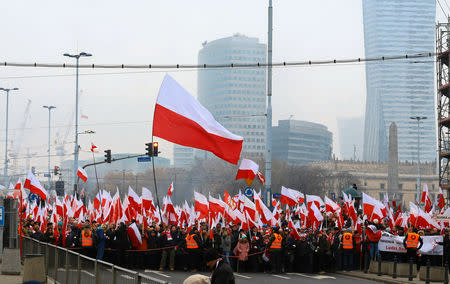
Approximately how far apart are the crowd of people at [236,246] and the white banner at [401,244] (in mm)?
360

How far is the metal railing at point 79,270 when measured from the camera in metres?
11.1

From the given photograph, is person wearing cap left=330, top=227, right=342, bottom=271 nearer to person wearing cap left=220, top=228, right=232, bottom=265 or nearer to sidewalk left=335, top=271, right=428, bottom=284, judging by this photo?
sidewalk left=335, top=271, right=428, bottom=284

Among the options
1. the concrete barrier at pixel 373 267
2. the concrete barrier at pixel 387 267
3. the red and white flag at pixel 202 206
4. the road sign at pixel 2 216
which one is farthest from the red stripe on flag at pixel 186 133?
the red and white flag at pixel 202 206

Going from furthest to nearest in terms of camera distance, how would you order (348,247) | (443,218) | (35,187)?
(35,187) < (443,218) < (348,247)

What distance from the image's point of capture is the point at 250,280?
76.5 ft

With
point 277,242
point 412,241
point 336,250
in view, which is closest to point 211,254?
point 277,242

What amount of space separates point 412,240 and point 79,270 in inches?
477

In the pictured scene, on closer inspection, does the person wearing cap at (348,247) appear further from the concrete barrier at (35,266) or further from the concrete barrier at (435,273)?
the concrete barrier at (35,266)

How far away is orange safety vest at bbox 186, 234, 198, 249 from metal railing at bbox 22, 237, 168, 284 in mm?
5303

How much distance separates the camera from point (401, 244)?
24891 mm

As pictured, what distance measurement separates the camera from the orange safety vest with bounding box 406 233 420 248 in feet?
78.8

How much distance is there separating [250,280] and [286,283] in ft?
4.41

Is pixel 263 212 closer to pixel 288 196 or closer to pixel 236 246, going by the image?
pixel 236 246

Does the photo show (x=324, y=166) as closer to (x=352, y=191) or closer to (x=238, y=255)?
(x=352, y=191)
